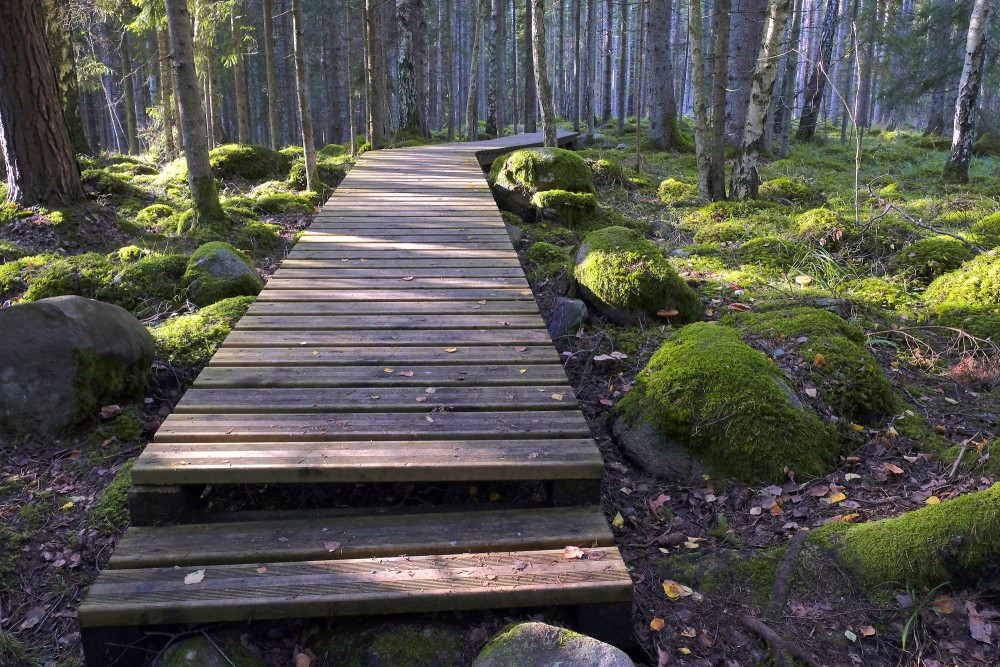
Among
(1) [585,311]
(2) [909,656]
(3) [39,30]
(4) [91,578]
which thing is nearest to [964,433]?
(2) [909,656]

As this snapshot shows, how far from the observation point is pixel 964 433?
3971mm

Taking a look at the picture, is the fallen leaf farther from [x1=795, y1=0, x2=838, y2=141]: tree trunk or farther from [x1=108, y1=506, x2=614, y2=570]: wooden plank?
[x1=795, y1=0, x2=838, y2=141]: tree trunk

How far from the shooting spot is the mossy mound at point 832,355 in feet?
13.9

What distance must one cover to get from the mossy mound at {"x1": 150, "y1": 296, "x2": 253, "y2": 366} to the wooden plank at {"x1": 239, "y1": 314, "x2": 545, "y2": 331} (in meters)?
0.68

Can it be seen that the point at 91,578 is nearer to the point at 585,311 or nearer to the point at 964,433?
the point at 585,311

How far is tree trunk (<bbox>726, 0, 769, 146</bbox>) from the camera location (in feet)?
46.8

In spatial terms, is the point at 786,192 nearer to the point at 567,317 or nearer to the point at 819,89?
the point at 567,317

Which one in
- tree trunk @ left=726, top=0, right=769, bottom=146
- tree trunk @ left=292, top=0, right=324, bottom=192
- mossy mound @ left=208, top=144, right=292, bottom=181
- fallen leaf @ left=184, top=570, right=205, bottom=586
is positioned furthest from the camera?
tree trunk @ left=726, top=0, right=769, bottom=146

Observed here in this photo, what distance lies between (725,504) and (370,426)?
6.28 ft

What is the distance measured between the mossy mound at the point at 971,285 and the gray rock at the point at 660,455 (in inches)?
140

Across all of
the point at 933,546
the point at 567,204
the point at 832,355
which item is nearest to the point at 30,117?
the point at 567,204

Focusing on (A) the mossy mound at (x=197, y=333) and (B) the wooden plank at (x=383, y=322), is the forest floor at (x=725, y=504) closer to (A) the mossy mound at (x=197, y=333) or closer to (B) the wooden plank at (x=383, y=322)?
(A) the mossy mound at (x=197, y=333)

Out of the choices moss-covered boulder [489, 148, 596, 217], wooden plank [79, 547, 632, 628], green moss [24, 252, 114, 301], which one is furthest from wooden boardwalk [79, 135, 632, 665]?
moss-covered boulder [489, 148, 596, 217]

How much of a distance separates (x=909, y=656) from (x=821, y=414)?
1.84 m
